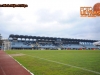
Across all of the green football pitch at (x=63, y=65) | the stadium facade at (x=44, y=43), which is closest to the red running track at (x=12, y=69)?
the green football pitch at (x=63, y=65)

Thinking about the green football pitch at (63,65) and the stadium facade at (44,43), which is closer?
the green football pitch at (63,65)

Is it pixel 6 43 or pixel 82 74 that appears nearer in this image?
pixel 82 74

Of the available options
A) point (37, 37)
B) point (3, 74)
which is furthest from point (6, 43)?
point (3, 74)

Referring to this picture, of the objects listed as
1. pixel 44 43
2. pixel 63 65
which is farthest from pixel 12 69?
pixel 44 43

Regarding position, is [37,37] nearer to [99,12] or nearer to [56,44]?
[56,44]

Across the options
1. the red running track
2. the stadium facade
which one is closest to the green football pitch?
the red running track

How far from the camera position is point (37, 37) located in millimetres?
97500

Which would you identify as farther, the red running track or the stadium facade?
the stadium facade

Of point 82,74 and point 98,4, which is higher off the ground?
point 98,4

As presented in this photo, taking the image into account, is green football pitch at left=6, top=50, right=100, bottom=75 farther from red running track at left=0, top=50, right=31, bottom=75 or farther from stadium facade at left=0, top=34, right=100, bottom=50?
stadium facade at left=0, top=34, right=100, bottom=50

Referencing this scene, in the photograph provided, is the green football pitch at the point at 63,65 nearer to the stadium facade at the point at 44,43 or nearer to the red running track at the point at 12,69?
the red running track at the point at 12,69

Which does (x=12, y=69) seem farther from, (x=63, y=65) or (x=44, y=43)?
(x=44, y=43)

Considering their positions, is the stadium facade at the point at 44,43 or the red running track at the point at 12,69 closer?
the red running track at the point at 12,69

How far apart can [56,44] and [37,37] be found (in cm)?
1714
